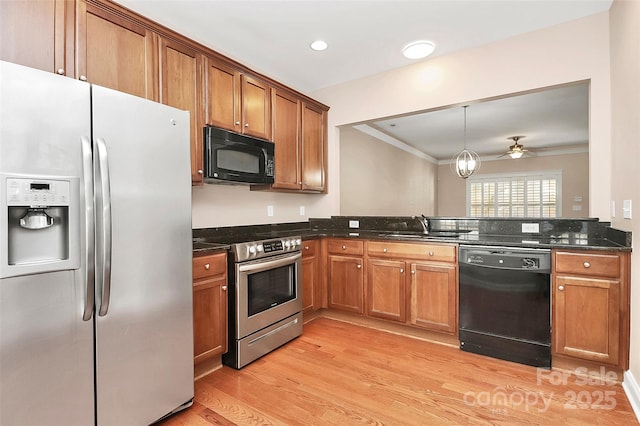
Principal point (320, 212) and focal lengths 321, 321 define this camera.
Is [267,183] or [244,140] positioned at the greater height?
[244,140]

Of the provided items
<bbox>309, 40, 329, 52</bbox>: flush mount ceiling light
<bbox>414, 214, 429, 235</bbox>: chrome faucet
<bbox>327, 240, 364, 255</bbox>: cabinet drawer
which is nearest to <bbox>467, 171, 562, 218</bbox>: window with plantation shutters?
<bbox>414, 214, 429, 235</bbox>: chrome faucet

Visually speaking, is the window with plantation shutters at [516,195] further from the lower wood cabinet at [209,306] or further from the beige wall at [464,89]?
the lower wood cabinet at [209,306]

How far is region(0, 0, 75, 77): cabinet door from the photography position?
61.0 inches

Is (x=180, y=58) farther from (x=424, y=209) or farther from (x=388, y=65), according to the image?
(x=424, y=209)

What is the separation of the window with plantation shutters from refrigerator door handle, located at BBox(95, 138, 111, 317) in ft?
25.5

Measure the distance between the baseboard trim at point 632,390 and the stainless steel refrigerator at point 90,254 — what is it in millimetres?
2529

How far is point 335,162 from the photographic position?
389cm

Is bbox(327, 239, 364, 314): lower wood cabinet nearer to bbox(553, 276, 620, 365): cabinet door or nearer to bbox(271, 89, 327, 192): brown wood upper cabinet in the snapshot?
bbox(271, 89, 327, 192): brown wood upper cabinet

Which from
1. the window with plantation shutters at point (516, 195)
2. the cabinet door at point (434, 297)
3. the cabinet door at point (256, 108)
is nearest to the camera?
the cabinet door at point (434, 297)

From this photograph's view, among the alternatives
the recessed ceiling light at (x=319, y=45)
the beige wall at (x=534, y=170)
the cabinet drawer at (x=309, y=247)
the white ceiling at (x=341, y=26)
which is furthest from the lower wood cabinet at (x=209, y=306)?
the beige wall at (x=534, y=170)

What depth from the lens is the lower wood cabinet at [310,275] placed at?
3.13 metres

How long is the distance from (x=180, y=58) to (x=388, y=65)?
2.01 metres

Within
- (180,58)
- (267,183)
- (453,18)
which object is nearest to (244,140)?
(267,183)

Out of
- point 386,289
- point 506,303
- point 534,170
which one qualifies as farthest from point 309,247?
point 534,170
